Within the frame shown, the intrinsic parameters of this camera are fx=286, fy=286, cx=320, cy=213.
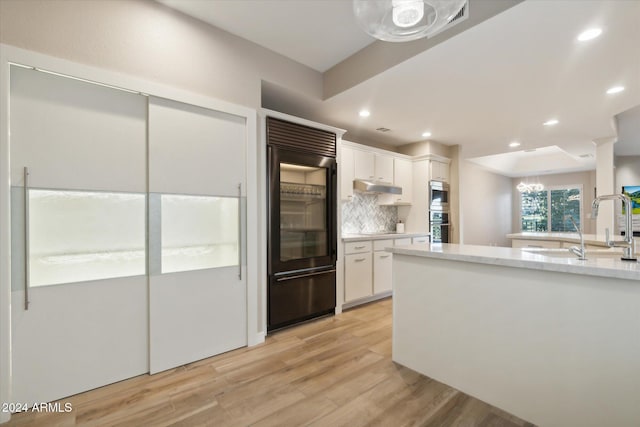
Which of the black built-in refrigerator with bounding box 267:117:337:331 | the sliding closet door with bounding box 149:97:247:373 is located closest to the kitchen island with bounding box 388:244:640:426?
the black built-in refrigerator with bounding box 267:117:337:331

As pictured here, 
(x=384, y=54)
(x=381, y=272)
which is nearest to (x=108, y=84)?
(x=384, y=54)

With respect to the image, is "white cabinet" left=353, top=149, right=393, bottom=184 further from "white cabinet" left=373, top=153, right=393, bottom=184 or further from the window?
the window

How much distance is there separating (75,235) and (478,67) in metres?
3.50

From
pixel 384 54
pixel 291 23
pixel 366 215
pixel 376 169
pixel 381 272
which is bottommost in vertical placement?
pixel 381 272

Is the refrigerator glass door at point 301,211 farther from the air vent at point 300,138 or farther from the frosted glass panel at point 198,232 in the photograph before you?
the frosted glass panel at point 198,232

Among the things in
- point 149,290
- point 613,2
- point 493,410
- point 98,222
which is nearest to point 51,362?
point 149,290

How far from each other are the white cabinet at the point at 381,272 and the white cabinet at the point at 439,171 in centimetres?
182

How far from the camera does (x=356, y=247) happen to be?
12.7 feet

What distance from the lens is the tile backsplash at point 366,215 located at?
4516mm

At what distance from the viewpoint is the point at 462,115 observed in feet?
12.5

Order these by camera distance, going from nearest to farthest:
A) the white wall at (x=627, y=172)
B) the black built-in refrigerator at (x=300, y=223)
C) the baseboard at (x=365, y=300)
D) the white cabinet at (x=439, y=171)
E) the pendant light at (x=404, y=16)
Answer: the pendant light at (x=404, y=16), the black built-in refrigerator at (x=300, y=223), the baseboard at (x=365, y=300), the white cabinet at (x=439, y=171), the white wall at (x=627, y=172)

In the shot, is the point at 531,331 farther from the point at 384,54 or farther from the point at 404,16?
the point at 384,54

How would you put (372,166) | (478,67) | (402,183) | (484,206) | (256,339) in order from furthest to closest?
(484,206) < (402,183) < (372,166) < (256,339) < (478,67)

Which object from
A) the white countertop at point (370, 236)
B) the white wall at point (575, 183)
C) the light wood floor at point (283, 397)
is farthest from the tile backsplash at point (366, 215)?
the white wall at point (575, 183)
